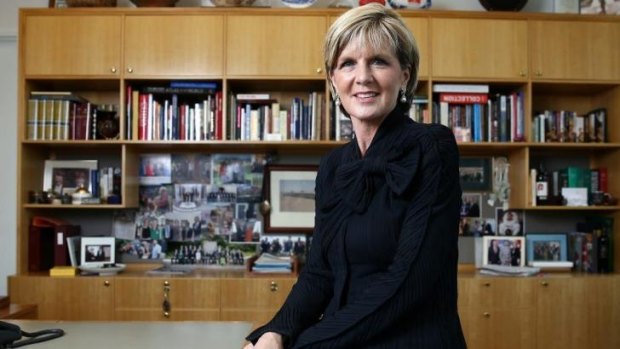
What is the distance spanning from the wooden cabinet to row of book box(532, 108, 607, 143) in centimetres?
91

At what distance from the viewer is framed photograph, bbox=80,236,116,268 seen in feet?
11.4

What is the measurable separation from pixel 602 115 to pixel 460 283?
1.38 metres

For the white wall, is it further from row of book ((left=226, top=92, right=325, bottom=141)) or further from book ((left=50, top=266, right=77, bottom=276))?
row of book ((left=226, top=92, right=325, bottom=141))

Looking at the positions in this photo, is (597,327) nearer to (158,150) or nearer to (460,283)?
(460,283)

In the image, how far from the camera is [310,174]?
3693mm

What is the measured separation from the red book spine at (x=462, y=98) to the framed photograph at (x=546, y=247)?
36.6 inches

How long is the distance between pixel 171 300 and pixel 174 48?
1399 mm

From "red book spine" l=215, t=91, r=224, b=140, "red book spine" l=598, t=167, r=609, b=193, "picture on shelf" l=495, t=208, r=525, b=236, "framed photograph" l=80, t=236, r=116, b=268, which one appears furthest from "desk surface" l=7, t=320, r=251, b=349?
"red book spine" l=598, t=167, r=609, b=193

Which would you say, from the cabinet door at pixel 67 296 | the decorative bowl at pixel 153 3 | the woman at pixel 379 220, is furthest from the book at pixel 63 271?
the woman at pixel 379 220

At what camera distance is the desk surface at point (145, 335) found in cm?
161

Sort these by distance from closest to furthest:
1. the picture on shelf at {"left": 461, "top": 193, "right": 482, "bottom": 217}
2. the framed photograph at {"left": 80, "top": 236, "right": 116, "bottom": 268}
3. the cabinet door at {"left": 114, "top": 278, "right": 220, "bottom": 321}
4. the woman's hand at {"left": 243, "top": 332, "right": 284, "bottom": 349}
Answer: the woman's hand at {"left": 243, "top": 332, "right": 284, "bottom": 349} → the cabinet door at {"left": 114, "top": 278, "right": 220, "bottom": 321} → the framed photograph at {"left": 80, "top": 236, "right": 116, "bottom": 268} → the picture on shelf at {"left": 461, "top": 193, "right": 482, "bottom": 217}

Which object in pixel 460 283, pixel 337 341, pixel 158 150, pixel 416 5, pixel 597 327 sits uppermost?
pixel 416 5

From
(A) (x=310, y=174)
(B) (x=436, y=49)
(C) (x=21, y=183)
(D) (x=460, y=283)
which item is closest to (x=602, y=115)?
(B) (x=436, y=49)

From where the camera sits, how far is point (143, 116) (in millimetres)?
3412
